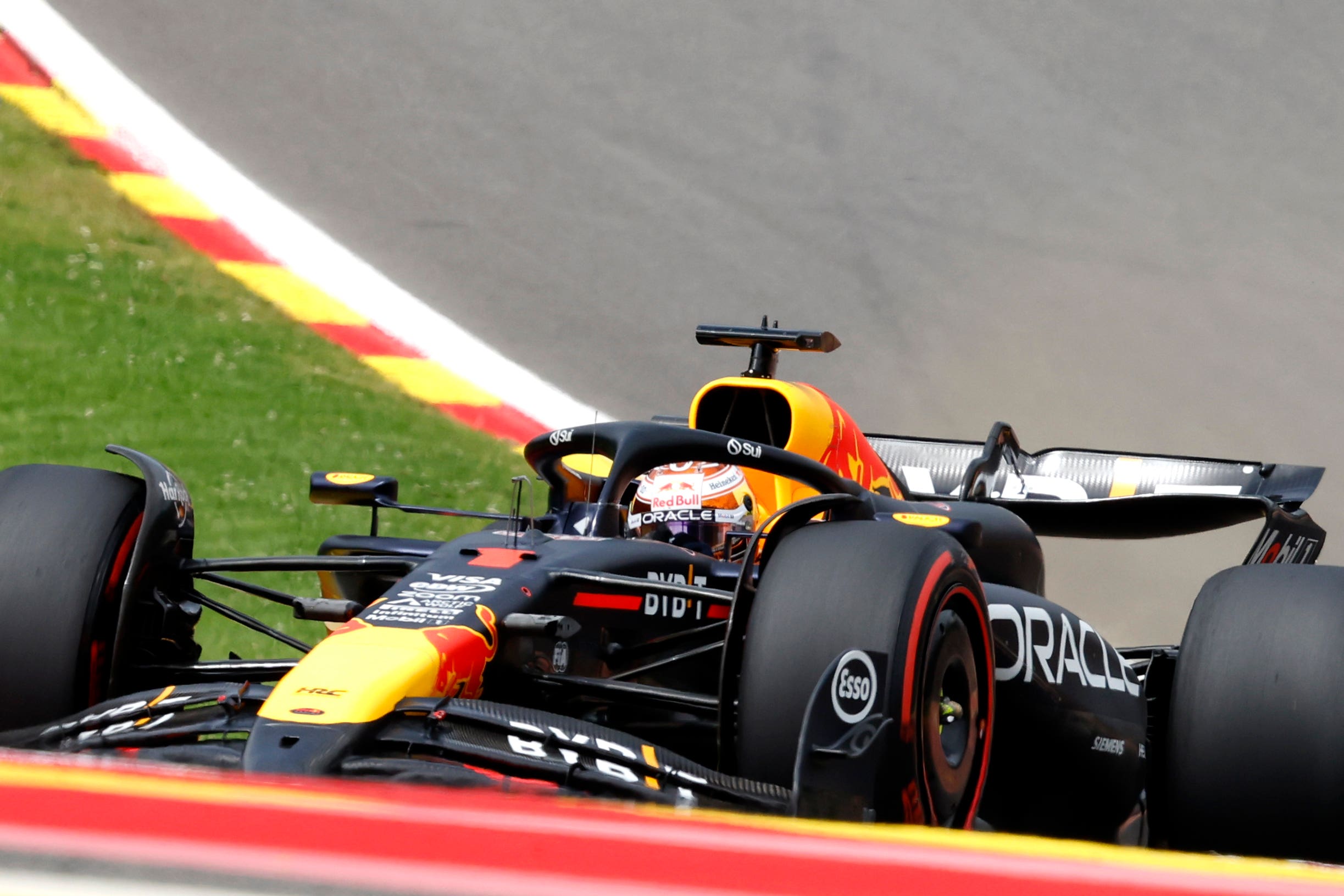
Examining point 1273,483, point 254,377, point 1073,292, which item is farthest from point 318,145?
point 1273,483

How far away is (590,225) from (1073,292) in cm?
310

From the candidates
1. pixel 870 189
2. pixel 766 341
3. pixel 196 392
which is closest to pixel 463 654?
pixel 766 341

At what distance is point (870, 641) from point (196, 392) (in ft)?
18.9

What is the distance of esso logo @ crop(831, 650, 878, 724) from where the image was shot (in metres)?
2.89

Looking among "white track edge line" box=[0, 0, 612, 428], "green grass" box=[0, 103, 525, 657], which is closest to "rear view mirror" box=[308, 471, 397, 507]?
"green grass" box=[0, 103, 525, 657]

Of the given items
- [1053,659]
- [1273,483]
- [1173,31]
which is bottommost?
[1053,659]

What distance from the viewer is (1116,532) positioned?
19.2ft

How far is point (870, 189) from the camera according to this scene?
34.4 feet

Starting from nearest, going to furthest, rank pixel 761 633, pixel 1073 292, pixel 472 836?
pixel 472 836 → pixel 761 633 → pixel 1073 292

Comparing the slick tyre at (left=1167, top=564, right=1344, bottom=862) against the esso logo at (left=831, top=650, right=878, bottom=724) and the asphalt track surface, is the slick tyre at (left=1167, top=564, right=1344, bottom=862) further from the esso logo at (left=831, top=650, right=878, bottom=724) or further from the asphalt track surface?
the asphalt track surface

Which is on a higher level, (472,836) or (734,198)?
(734,198)

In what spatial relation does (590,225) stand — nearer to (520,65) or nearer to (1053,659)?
(520,65)

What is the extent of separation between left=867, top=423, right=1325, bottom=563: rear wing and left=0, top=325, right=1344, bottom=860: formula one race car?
1.14 meters

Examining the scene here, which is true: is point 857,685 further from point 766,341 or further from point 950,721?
point 766,341
